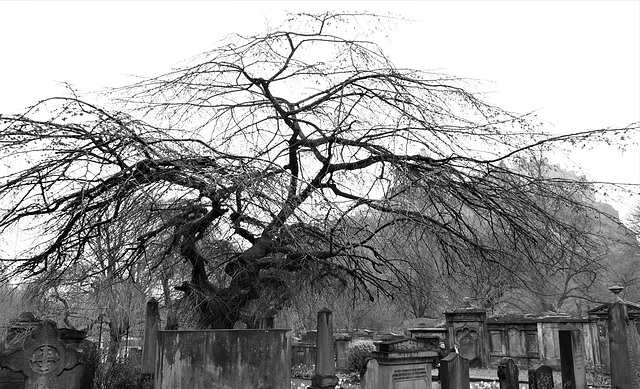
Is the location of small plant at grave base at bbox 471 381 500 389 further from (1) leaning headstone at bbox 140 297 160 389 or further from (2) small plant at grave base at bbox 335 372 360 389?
(1) leaning headstone at bbox 140 297 160 389

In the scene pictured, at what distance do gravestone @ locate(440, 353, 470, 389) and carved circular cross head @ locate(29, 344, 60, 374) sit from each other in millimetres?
5914

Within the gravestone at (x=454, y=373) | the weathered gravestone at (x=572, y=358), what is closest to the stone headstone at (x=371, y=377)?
the gravestone at (x=454, y=373)

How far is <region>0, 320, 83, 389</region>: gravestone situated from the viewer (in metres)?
6.35

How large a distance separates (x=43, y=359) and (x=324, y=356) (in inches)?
186

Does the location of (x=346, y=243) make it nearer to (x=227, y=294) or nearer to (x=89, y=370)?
(x=227, y=294)

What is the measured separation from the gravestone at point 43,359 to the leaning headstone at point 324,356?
4.20 meters

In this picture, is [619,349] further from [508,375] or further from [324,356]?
[324,356]

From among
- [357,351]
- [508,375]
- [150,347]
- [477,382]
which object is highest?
[150,347]

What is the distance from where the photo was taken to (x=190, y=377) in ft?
16.1

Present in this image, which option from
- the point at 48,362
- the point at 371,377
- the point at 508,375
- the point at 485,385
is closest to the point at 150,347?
the point at 48,362

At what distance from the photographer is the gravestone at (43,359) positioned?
20.8 feet

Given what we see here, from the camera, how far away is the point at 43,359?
645 centimetres

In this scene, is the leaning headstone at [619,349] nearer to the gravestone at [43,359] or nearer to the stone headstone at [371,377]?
the stone headstone at [371,377]

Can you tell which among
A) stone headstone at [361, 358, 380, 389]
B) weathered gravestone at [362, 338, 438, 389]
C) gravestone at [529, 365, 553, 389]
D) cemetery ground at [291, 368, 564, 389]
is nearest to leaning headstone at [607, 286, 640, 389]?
gravestone at [529, 365, 553, 389]
